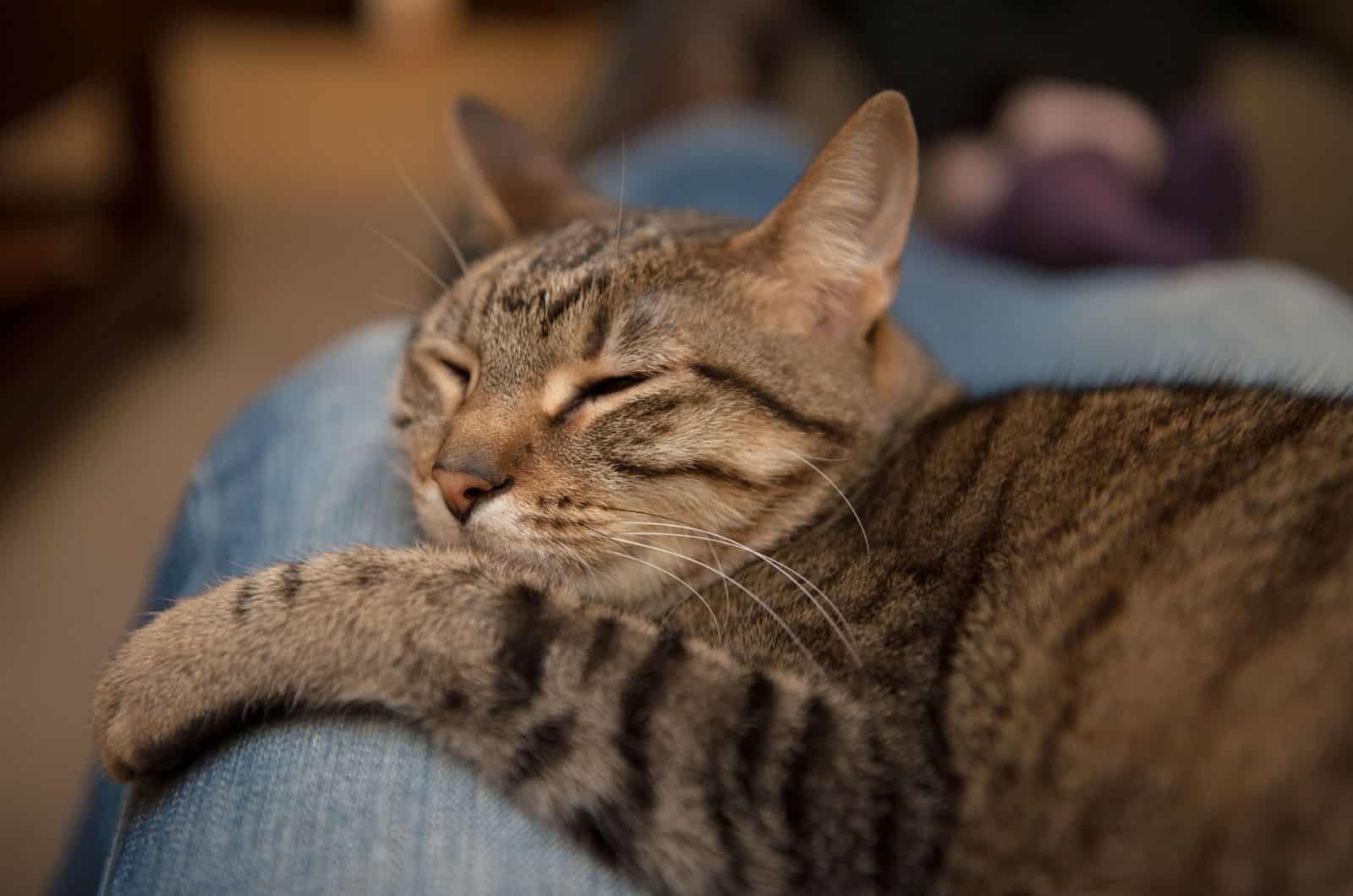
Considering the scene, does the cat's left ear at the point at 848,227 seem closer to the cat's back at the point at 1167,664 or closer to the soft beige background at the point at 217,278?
the cat's back at the point at 1167,664

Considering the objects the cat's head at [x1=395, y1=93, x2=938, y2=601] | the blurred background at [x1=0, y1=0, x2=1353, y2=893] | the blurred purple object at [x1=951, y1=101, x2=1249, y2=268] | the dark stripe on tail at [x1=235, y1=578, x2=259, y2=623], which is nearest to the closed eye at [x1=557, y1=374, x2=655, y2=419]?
the cat's head at [x1=395, y1=93, x2=938, y2=601]

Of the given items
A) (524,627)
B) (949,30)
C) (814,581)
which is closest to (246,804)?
(524,627)

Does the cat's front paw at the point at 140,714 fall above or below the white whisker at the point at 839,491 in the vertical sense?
below

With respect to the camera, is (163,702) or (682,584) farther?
(682,584)

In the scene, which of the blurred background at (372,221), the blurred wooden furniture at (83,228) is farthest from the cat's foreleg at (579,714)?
the blurred wooden furniture at (83,228)

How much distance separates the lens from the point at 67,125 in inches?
165

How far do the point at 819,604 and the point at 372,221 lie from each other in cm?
327

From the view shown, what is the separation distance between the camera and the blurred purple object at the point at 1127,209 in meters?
2.22

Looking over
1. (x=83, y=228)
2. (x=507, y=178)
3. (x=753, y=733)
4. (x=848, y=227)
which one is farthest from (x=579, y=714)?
(x=83, y=228)

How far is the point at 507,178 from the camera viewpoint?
58.1 inches

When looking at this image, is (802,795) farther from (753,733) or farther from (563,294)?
(563,294)

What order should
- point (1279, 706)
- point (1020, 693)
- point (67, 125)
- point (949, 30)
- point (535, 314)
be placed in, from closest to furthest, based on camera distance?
point (1279, 706) < point (1020, 693) < point (535, 314) < point (949, 30) < point (67, 125)

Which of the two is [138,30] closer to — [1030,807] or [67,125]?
[67,125]

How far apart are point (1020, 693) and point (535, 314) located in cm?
63
